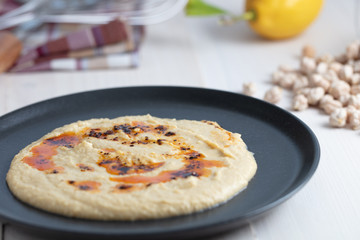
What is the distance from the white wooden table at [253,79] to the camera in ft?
4.80

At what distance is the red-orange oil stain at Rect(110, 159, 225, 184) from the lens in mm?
1438

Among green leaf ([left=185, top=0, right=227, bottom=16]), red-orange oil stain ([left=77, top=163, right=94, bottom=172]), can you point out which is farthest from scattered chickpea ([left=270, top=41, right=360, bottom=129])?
red-orange oil stain ([left=77, top=163, right=94, bottom=172])

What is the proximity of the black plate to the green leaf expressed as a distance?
104 cm

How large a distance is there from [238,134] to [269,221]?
1.18 feet

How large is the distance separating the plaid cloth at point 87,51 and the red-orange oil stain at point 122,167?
1.17 m

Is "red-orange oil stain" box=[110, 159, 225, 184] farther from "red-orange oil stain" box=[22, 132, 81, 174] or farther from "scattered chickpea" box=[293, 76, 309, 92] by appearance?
"scattered chickpea" box=[293, 76, 309, 92]

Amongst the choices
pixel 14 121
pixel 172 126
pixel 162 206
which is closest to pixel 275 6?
pixel 172 126

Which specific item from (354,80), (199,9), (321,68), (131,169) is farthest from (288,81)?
(131,169)

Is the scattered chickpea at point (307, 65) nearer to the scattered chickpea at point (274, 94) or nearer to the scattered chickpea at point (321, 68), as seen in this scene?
the scattered chickpea at point (321, 68)

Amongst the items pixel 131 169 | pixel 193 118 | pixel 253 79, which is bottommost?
pixel 253 79

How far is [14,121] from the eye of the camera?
74.5 inches

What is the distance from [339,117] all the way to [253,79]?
58 centimetres

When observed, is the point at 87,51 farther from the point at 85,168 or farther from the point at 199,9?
the point at 85,168

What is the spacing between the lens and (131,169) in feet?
4.91
